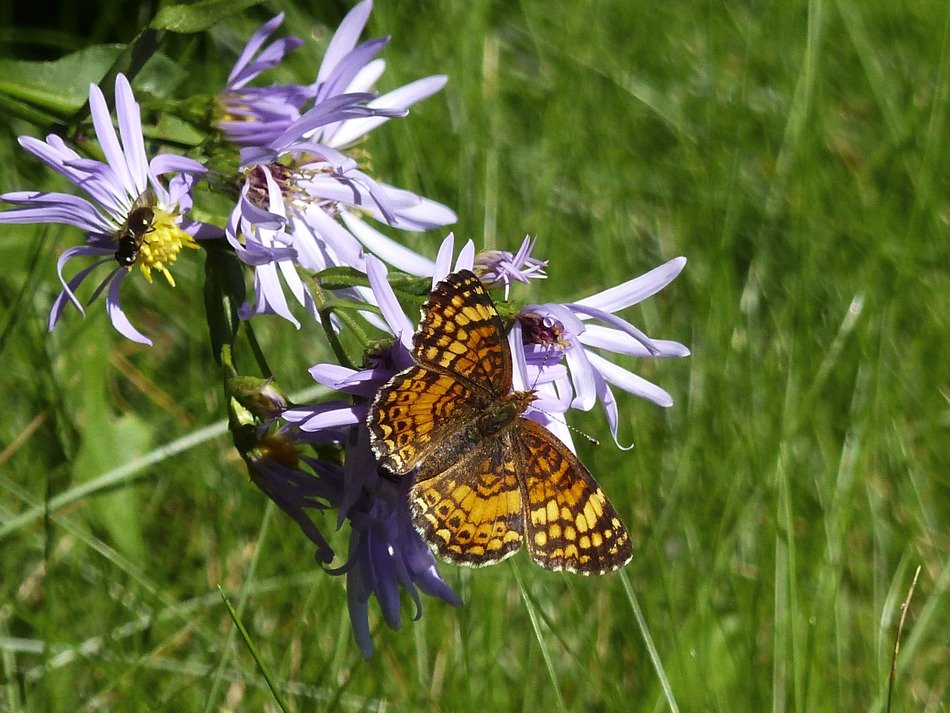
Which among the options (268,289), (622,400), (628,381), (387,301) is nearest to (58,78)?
(268,289)

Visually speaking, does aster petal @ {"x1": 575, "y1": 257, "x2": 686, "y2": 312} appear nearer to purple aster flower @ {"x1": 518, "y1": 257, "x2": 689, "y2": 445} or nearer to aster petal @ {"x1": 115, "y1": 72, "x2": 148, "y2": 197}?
purple aster flower @ {"x1": 518, "y1": 257, "x2": 689, "y2": 445}

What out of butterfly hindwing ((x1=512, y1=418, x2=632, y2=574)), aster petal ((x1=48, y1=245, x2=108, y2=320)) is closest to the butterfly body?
butterfly hindwing ((x1=512, y1=418, x2=632, y2=574))

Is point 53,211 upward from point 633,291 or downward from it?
upward

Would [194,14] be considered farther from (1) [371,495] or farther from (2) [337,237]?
(1) [371,495]

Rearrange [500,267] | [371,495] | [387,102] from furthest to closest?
[387,102], [500,267], [371,495]

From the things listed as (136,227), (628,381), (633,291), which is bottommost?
(628,381)

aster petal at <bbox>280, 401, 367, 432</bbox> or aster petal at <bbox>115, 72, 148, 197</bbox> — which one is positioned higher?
aster petal at <bbox>115, 72, 148, 197</bbox>

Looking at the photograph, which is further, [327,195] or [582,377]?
[327,195]
